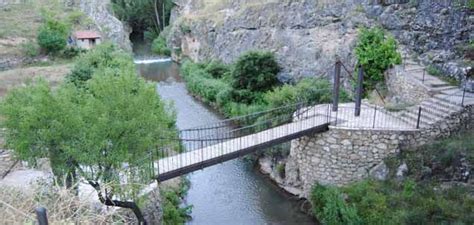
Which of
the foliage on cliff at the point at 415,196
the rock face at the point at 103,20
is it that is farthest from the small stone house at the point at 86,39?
the foliage on cliff at the point at 415,196

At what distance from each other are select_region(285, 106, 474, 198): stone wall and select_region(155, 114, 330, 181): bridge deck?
0.67 m

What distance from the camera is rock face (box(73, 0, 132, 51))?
4073cm

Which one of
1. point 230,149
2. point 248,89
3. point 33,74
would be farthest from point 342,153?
point 33,74

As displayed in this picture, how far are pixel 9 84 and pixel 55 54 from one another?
759cm

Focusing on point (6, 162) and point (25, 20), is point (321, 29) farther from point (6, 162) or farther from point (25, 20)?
point (25, 20)

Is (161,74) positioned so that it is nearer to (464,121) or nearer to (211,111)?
(211,111)

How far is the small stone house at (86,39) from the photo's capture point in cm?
3381

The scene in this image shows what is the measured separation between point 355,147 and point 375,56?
601 cm

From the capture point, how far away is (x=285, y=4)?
2961cm

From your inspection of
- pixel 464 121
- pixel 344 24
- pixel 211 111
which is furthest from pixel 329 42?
pixel 464 121

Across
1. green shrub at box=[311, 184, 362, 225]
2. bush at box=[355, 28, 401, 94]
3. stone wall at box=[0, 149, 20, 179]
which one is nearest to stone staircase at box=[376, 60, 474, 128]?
bush at box=[355, 28, 401, 94]

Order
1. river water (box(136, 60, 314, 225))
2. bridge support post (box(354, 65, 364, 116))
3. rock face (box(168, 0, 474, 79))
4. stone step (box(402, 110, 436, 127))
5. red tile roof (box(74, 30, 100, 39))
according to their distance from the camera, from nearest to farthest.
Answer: stone step (box(402, 110, 436, 127)) → river water (box(136, 60, 314, 225)) → bridge support post (box(354, 65, 364, 116)) → rock face (box(168, 0, 474, 79)) → red tile roof (box(74, 30, 100, 39))

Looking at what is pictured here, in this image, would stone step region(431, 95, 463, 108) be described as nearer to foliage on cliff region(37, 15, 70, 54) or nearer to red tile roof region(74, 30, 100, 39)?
foliage on cliff region(37, 15, 70, 54)

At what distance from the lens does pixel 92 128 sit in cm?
1022
